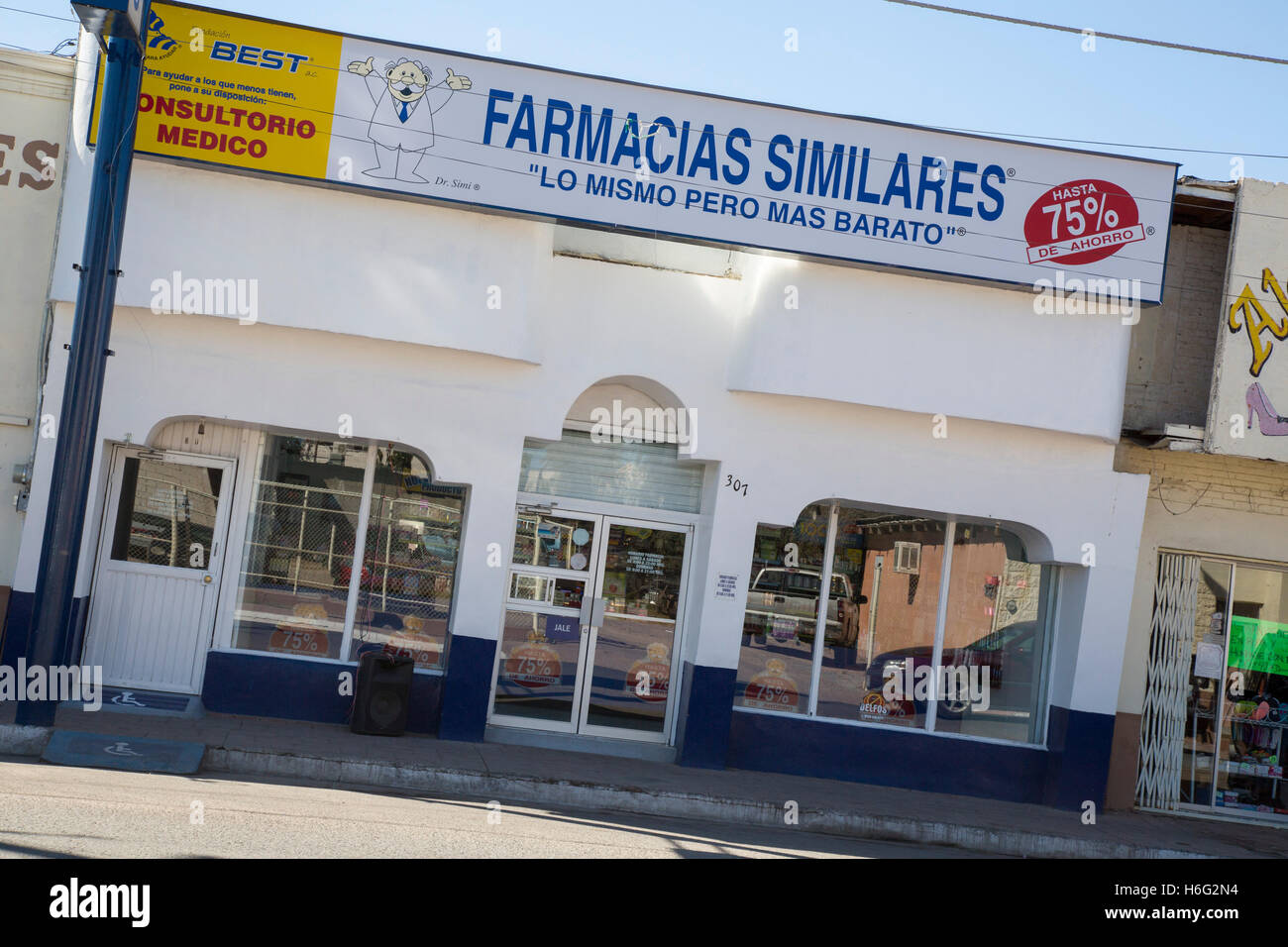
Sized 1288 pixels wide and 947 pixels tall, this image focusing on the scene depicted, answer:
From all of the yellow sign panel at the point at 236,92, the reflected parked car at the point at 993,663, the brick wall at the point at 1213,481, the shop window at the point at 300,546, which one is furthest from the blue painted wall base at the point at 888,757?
the yellow sign panel at the point at 236,92

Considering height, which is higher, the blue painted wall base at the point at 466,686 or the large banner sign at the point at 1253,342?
the large banner sign at the point at 1253,342

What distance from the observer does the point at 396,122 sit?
1097 cm

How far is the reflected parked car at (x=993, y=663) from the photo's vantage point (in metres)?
12.6

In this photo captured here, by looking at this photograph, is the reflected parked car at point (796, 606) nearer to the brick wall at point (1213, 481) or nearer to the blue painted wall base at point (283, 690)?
the brick wall at point (1213, 481)

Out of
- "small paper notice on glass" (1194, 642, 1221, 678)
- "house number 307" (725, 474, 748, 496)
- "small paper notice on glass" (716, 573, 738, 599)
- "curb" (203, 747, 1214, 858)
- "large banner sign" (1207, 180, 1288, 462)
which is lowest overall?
"curb" (203, 747, 1214, 858)

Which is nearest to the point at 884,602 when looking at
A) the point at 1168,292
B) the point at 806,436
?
the point at 806,436

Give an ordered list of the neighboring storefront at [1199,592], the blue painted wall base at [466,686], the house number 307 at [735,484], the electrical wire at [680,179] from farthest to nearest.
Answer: the neighboring storefront at [1199,592], the house number 307 at [735,484], the blue painted wall base at [466,686], the electrical wire at [680,179]

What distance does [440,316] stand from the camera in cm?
1108

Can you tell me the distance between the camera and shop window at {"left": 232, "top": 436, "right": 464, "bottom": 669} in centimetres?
1192

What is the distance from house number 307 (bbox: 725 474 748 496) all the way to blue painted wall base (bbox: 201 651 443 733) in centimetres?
377

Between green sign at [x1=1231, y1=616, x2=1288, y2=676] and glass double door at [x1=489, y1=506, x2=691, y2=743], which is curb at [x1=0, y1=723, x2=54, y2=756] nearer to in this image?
glass double door at [x1=489, y1=506, x2=691, y2=743]

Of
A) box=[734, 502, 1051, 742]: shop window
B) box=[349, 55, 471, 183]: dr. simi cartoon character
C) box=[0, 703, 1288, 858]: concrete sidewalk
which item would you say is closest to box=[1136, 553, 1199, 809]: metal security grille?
box=[0, 703, 1288, 858]: concrete sidewalk

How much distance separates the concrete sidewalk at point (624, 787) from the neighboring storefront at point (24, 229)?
245 centimetres

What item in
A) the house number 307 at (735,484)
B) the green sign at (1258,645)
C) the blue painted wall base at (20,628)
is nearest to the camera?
the blue painted wall base at (20,628)
